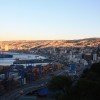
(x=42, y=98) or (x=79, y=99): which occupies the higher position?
(x=79, y=99)

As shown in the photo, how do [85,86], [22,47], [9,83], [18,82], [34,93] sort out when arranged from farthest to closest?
[22,47], [18,82], [9,83], [34,93], [85,86]

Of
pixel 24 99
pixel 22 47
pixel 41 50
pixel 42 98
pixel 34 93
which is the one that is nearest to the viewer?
pixel 24 99

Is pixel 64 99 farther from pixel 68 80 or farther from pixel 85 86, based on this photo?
pixel 68 80

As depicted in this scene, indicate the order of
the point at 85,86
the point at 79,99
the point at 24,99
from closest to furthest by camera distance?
the point at 79,99, the point at 85,86, the point at 24,99

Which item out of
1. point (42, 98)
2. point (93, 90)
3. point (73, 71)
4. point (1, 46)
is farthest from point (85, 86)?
point (1, 46)

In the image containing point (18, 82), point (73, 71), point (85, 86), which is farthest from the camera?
point (73, 71)

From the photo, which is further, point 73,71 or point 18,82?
point 73,71

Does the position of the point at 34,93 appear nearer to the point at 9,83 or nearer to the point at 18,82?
the point at 9,83

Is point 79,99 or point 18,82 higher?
point 79,99

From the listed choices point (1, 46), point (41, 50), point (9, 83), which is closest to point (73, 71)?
point (9, 83)
